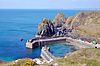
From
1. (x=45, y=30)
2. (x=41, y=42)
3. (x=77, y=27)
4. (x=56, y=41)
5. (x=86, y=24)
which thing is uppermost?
(x=45, y=30)

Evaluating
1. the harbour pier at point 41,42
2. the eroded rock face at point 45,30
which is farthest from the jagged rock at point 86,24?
the harbour pier at point 41,42

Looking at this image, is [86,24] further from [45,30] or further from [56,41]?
[56,41]

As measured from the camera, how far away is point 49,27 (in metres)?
147

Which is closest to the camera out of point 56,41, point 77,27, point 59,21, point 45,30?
point 56,41

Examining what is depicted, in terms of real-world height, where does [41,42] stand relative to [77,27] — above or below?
below

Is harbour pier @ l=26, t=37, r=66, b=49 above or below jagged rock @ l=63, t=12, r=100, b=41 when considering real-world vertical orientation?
below

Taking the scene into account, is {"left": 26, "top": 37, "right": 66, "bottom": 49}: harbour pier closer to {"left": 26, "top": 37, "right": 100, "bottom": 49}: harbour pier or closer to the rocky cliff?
{"left": 26, "top": 37, "right": 100, "bottom": 49}: harbour pier

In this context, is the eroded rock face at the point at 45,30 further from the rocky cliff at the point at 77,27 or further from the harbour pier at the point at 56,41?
the harbour pier at the point at 56,41

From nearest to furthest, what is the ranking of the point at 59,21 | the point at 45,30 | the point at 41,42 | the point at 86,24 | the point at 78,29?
1. the point at 41,42
2. the point at 45,30
3. the point at 78,29
4. the point at 86,24
5. the point at 59,21

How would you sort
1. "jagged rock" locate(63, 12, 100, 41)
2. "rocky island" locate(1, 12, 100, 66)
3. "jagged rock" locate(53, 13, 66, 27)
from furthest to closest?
"jagged rock" locate(53, 13, 66, 27)
"jagged rock" locate(63, 12, 100, 41)
"rocky island" locate(1, 12, 100, 66)

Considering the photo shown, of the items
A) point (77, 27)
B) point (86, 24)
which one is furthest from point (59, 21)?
point (77, 27)

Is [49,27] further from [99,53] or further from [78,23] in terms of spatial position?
[99,53]

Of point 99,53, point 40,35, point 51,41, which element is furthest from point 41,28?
point 99,53

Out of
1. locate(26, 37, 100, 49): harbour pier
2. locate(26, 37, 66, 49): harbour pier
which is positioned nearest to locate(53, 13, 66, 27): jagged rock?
locate(26, 37, 100, 49): harbour pier
